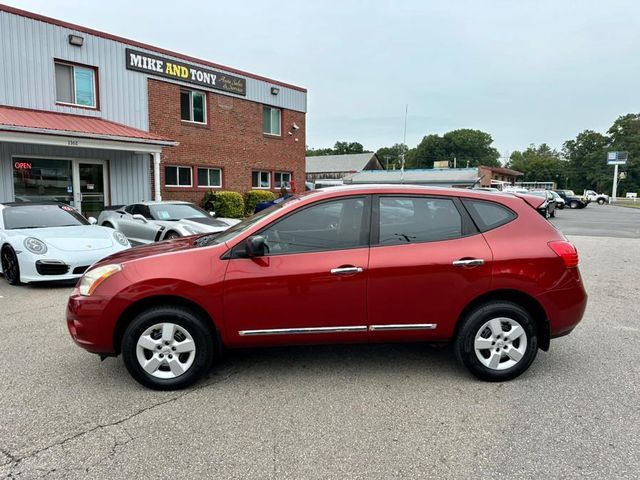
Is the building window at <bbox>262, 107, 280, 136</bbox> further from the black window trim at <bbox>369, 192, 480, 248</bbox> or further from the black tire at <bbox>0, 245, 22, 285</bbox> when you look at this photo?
the black window trim at <bbox>369, 192, 480, 248</bbox>

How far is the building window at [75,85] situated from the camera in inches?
581

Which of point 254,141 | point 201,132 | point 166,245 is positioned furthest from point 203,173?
point 166,245

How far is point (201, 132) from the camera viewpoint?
19.1 metres

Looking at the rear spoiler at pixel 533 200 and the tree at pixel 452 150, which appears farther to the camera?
the tree at pixel 452 150

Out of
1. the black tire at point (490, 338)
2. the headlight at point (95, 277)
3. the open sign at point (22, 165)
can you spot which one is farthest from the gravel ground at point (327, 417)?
the open sign at point (22, 165)

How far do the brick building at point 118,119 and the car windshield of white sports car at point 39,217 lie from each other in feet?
13.9

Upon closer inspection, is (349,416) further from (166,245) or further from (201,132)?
(201,132)

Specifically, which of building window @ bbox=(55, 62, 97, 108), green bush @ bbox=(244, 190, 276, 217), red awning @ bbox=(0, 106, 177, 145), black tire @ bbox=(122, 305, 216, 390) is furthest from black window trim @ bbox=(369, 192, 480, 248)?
green bush @ bbox=(244, 190, 276, 217)

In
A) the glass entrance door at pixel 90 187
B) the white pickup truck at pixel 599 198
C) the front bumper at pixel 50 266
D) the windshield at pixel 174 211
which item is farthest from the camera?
the white pickup truck at pixel 599 198

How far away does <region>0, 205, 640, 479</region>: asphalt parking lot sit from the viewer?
2.75 metres

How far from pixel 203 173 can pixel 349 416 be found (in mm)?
17455

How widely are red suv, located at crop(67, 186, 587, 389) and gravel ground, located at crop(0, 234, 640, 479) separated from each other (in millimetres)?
362

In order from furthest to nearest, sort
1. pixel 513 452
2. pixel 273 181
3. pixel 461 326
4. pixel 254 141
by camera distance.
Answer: pixel 273 181 < pixel 254 141 < pixel 461 326 < pixel 513 452

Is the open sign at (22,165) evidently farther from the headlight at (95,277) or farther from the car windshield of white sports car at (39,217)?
the headlight at (95,277)
